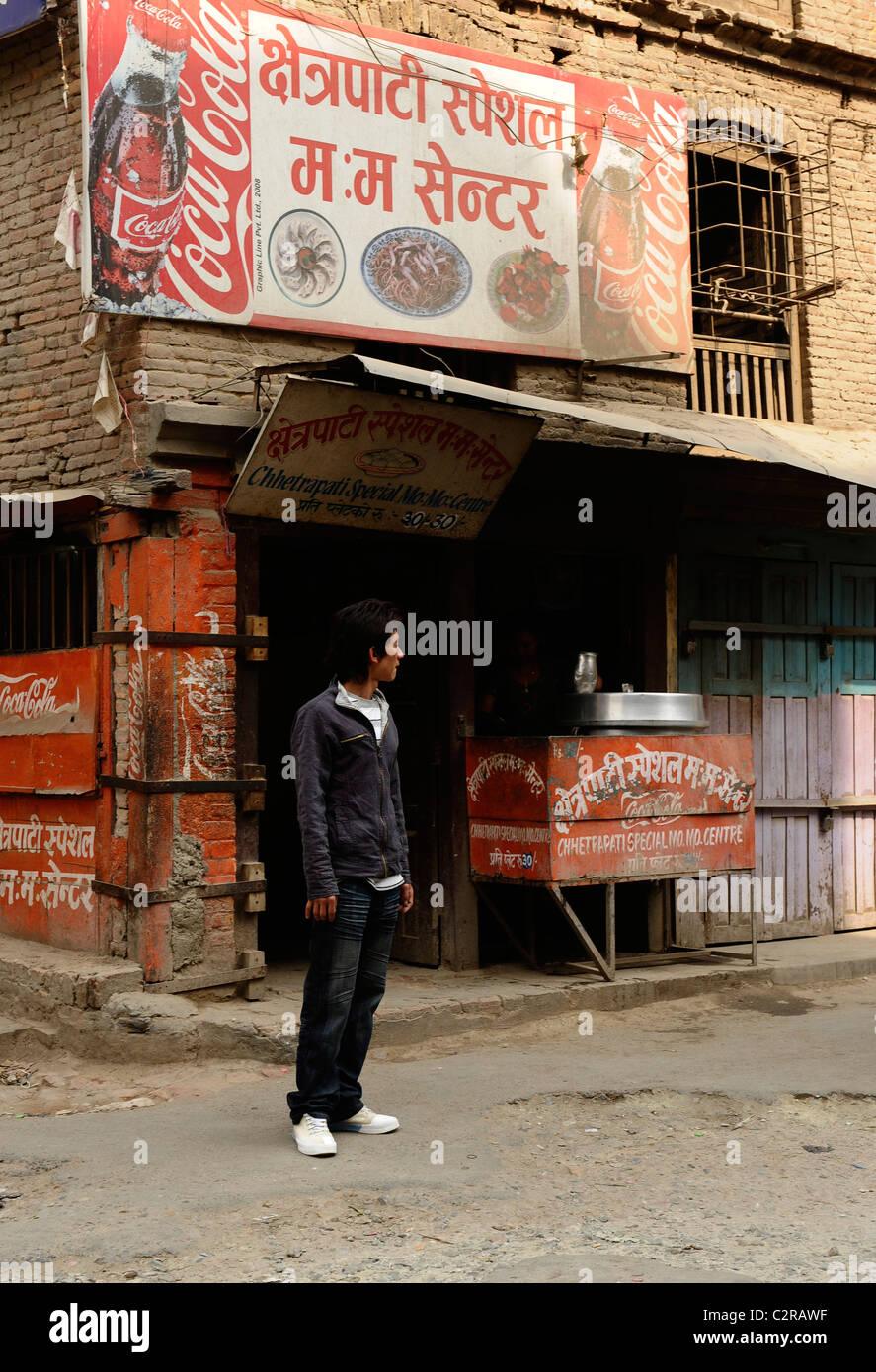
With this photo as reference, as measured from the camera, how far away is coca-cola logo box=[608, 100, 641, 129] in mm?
9008

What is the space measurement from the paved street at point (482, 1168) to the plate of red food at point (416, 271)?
4.22 meters

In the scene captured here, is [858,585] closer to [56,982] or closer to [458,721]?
[458,721]

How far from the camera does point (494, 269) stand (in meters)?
8.31

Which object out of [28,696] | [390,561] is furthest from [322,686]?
[28,696]

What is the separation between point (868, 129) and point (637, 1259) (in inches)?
366

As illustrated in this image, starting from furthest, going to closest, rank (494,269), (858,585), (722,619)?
1. (858,585)
2. (722,619)
3. (494,269)

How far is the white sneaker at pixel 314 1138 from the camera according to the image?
196 inches

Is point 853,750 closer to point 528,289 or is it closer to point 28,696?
point 528,289

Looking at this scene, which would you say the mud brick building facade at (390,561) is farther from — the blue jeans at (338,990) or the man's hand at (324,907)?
the man's hand at (324,907)

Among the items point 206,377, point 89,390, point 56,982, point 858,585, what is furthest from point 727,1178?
point 858,585

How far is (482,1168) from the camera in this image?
4.88 m

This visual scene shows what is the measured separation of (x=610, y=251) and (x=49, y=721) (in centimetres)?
470

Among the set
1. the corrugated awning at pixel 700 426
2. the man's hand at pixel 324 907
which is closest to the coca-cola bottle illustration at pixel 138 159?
the corrugated awning at pixel 700 426

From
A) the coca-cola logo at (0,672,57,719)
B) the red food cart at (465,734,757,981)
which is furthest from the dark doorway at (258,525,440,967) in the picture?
the coca-cola logo at (0,672,57,719)
